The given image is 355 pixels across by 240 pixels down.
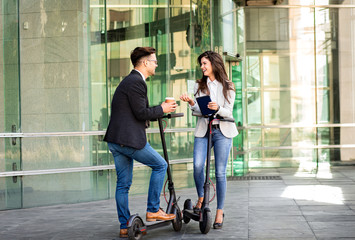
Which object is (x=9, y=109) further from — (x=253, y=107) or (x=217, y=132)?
(x=253, y=107)

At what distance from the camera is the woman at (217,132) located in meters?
5.81

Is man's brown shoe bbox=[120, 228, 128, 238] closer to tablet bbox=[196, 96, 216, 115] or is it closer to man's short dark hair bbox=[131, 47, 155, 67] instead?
tablet bbox=[196, 96, 216, 115]

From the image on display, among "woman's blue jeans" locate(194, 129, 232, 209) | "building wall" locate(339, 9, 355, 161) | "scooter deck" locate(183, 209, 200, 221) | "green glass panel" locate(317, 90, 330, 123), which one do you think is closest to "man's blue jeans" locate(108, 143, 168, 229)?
"scooter deck" locate(183, 209, 200, 221)

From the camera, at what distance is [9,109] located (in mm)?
7465

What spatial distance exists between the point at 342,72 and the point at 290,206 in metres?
6.86

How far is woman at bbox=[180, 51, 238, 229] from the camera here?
5.81 metres

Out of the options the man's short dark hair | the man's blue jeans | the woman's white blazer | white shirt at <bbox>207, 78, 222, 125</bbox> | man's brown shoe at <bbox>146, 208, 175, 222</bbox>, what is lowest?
man's brown shoe at <bbox>146, 208, 175, 222</bbox>

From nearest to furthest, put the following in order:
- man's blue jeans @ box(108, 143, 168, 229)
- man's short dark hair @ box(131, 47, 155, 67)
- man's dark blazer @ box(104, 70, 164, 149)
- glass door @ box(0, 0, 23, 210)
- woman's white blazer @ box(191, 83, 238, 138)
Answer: man's dark blazer @ box(104, 70, 164, 149) → man's blue jeans @ box(108, 143, 168, 229) → man's short dark hair @ box(131, 47, 155, 67) → woman's white blazer @ box(191, 83, 238, 138) → glass door @ box(0, 0, 23, 210)

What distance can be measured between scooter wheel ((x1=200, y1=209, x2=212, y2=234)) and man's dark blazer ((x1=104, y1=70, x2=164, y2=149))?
2.99 feet

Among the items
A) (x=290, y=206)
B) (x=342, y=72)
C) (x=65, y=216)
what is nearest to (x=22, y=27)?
(x=65, y=216)

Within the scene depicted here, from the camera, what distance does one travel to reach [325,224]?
19.2ft

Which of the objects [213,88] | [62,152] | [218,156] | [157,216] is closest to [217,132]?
[218,156]

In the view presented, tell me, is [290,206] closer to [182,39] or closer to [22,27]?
[182,39]

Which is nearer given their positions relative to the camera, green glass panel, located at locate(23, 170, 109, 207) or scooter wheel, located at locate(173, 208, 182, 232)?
scooter wheel, located at locate(173, 208, 182, 232)
